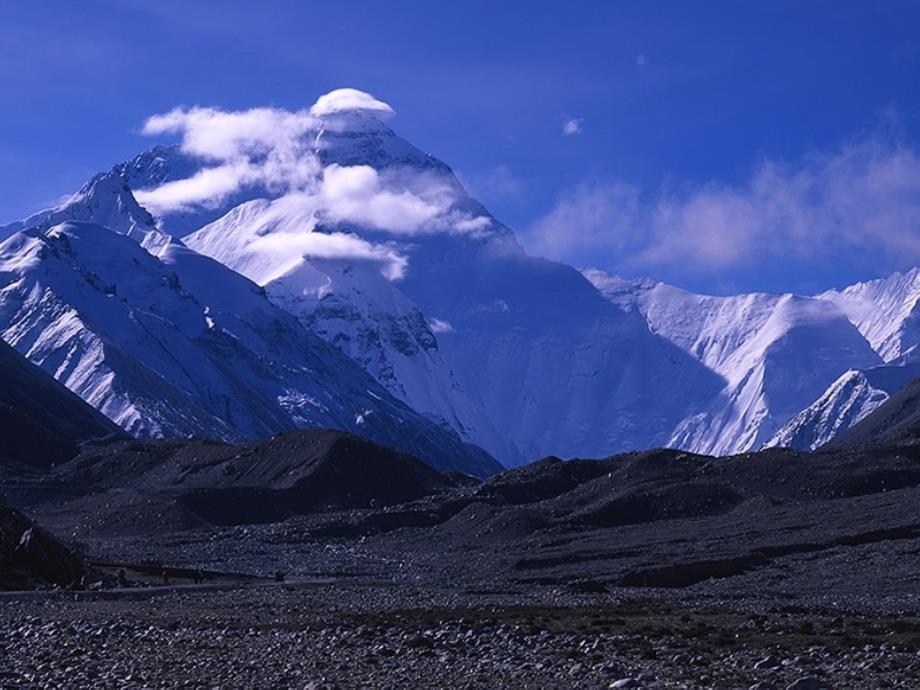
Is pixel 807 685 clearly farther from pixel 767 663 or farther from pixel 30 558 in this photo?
pixel 30 558

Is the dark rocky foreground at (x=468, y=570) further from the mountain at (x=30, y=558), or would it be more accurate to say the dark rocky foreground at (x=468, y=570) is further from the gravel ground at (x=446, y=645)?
the mountain at (x=30, y=558)

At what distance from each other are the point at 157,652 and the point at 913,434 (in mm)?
121003

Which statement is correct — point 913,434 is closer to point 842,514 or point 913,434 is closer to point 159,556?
point 842,514

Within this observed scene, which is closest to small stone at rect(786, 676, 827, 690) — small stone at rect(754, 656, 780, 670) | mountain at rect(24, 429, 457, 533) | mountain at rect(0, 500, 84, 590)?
small stone at rect(754, 656, 780, 670)

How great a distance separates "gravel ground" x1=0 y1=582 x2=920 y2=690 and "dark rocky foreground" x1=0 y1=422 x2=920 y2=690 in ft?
0.45

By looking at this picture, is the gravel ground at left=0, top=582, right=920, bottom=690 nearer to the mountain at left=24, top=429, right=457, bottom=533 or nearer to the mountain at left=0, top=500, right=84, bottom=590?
the mountain at left=0, top=500, right=84, bottom=590

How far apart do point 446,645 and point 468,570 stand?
57.9m

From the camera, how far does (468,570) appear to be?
96312 mm

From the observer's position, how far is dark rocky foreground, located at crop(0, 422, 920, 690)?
3425 centimetres

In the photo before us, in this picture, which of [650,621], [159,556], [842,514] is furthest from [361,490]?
[650,621]

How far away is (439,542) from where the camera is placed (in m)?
119

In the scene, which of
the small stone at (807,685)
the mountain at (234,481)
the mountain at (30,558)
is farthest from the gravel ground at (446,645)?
the mountain at (234,481)

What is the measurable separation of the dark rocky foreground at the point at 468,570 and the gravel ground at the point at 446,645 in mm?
138

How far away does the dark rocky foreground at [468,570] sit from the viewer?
112 ft
